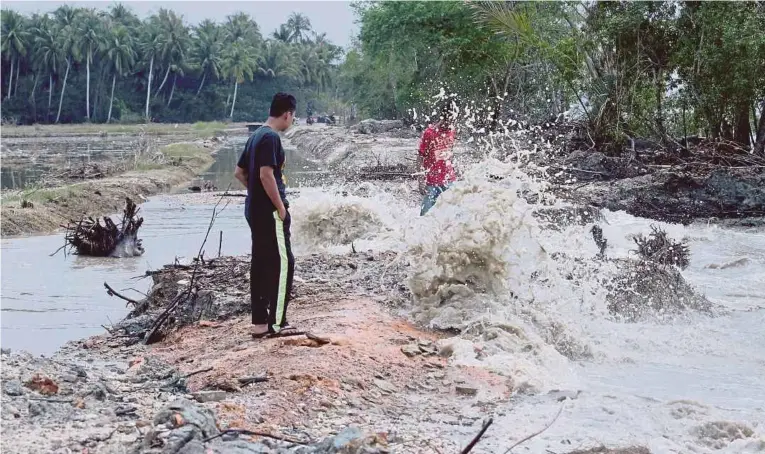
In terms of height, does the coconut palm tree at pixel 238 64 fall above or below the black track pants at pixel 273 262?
above

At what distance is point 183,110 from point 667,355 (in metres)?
98.5

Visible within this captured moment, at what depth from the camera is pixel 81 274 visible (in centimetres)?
1345

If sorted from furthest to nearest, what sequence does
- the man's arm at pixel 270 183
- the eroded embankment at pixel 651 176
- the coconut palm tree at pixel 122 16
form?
1. the coconut palm tree at pixel 122 16
2. the eroded embankment at pixel 651 176
3. the man's arm at pixel 270 183

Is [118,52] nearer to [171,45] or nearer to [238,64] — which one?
[171,45]

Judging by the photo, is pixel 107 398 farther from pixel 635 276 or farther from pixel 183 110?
pixel 183 110

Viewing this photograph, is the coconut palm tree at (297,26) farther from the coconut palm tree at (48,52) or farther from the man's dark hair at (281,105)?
the man's dark hair at (281,105)

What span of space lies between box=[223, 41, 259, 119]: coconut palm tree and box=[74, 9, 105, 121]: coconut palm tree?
14220mm

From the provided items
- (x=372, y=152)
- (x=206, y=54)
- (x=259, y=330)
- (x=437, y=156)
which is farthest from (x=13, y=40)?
(x=259, y=330)

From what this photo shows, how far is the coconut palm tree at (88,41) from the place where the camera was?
91.0 metres

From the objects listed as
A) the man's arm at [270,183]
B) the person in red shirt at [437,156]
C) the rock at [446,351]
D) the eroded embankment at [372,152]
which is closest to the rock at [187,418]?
the man's arm at [270,183]

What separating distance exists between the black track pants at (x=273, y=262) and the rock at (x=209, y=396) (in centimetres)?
134

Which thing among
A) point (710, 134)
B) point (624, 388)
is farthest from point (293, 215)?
point (710, 134)

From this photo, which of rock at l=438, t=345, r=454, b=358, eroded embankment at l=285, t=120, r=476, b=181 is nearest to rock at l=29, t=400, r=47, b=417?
rock at l=438, t=345, r=454, b=358

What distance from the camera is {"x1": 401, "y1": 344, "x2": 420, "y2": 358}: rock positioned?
21.1ft
